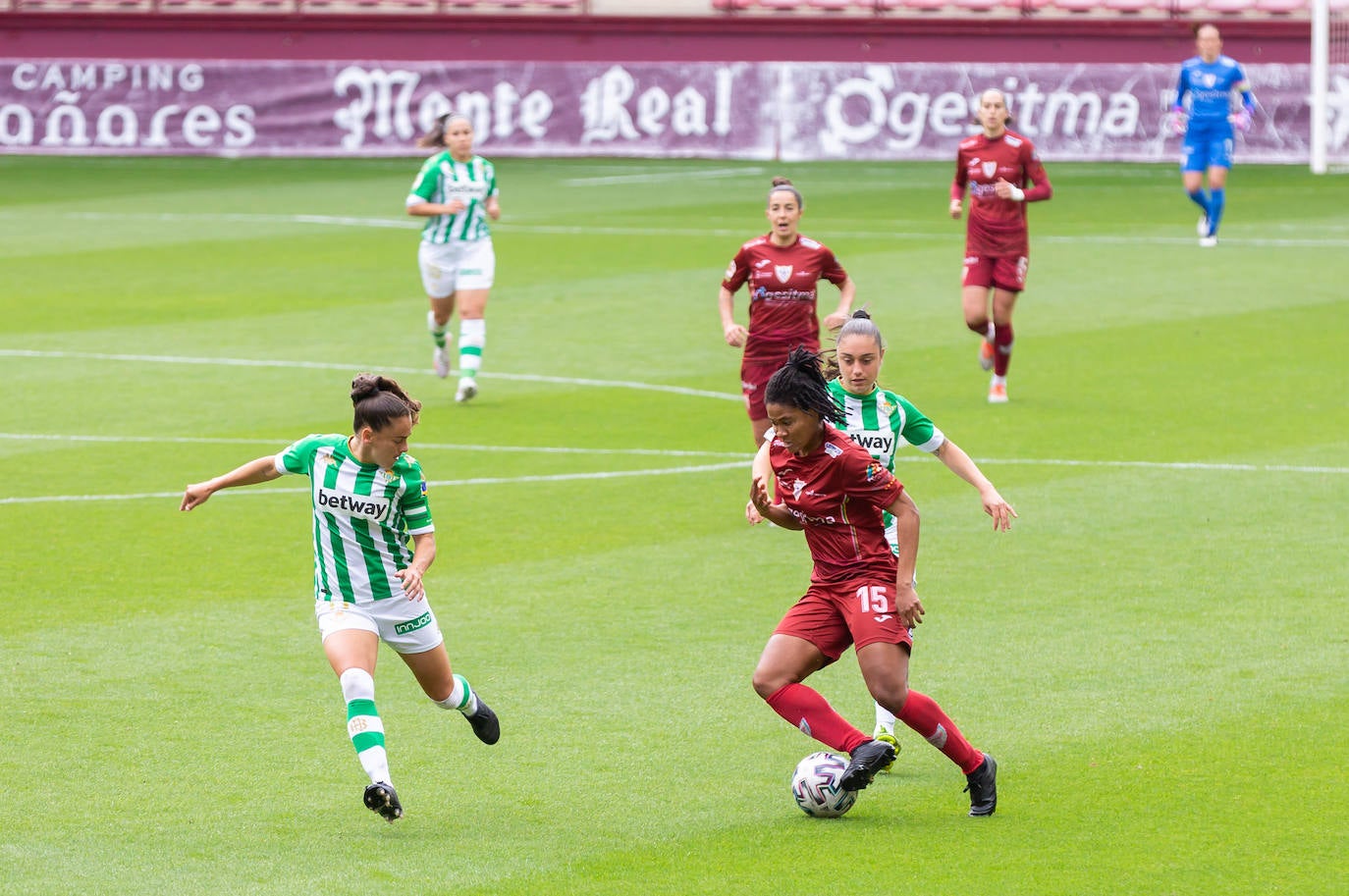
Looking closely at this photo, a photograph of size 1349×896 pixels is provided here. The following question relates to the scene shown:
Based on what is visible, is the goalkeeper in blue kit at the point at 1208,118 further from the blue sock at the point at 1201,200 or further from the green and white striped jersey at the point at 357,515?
the green and white striped jersey at the point at 357,515

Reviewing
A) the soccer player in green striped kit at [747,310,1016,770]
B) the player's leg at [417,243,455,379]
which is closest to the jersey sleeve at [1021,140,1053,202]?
the player's leg at [417,243,455,379]

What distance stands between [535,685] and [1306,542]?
15.6ft

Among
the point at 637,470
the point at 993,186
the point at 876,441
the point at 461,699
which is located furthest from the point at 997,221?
the point at 461,699

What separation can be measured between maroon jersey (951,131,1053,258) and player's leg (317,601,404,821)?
9526 millimetres

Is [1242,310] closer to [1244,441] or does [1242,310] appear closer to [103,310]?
[1244,441]

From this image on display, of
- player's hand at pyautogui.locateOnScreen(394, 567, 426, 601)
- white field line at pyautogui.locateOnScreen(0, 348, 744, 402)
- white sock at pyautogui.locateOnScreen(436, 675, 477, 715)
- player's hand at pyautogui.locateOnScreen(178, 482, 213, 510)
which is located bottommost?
white field line at pyautogui.locateOnScreen(0, 348, 744, 402)

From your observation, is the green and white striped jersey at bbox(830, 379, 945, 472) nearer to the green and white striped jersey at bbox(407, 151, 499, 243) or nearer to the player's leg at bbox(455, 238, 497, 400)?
the player's leg at bbox(455, 238, 497, 400)

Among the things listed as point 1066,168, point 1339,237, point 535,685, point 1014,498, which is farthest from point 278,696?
point 1066,168

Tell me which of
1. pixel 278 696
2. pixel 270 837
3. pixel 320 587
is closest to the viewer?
pixel 270 837

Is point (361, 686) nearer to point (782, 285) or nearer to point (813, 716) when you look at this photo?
point (813, 716)

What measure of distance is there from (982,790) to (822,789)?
55cm

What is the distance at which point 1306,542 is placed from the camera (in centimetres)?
1112

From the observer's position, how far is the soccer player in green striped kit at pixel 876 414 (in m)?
7.53

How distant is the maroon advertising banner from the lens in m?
35.7
